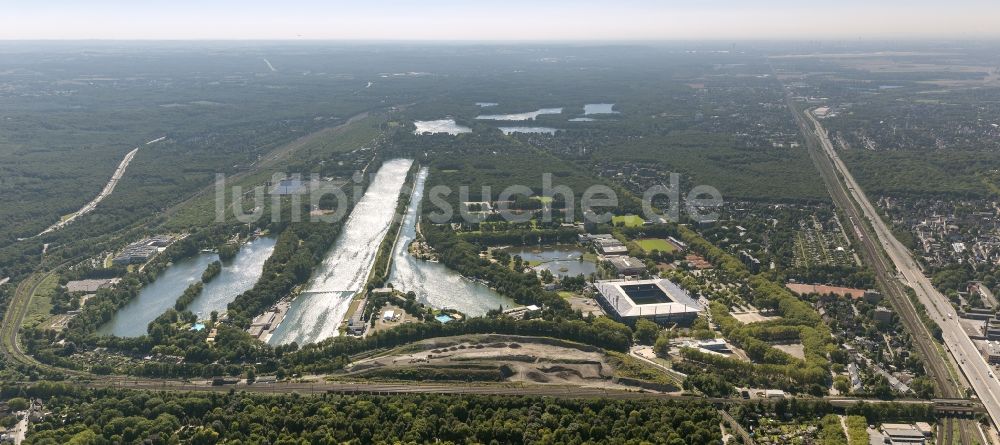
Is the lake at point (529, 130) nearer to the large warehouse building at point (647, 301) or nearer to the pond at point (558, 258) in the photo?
the pond at point (558, 258)

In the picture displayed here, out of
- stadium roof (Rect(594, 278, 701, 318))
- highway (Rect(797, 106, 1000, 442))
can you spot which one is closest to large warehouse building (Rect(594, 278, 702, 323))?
stadium roof (Rect(594, 278, 701, 318))

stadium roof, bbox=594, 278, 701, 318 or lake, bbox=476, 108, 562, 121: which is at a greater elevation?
lake, bbox=476, 108, 562, 121

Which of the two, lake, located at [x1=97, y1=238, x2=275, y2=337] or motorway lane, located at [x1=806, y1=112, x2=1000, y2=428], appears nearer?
motorway lane, located at [x1=806, y1=112, x2=1000, y2=428]

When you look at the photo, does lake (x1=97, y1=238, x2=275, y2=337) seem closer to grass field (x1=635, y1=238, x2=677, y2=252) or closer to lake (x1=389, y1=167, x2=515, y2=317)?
lake (x1=389, y1=167, x2=515, y2=317)

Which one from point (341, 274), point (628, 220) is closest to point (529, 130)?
point (628, 220)

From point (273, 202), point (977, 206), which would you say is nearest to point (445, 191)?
point (273, 202)

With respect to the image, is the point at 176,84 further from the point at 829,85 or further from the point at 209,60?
the point at 829,85
